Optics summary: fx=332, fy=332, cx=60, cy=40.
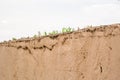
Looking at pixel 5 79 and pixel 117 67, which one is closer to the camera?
pixel 117 67

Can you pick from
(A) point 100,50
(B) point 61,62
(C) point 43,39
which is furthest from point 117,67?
(C) point 43,39

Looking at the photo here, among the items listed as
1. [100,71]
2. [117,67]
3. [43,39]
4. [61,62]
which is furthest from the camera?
[43,39]

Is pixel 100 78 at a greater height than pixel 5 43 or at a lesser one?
lesser

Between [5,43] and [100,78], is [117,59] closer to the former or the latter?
[100,78]

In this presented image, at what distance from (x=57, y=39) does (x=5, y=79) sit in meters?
3.25

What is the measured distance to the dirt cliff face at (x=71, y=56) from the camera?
5660 millimetres

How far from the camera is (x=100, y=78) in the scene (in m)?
A: 5.78

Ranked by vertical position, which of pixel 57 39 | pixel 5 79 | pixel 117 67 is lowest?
pixel 5 79

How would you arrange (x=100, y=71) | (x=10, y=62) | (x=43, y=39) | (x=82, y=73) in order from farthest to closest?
(x=10, y=62) < (x=43, y=39) < (x=82, y=73) < (x=100, y=71)

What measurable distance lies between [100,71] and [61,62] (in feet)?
4.15

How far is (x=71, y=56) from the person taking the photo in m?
6.58

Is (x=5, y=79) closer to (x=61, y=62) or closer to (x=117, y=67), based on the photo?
(x=61, y=62)

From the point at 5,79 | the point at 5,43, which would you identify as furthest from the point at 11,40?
the point at 5,79

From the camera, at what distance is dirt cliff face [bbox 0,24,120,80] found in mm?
5660
